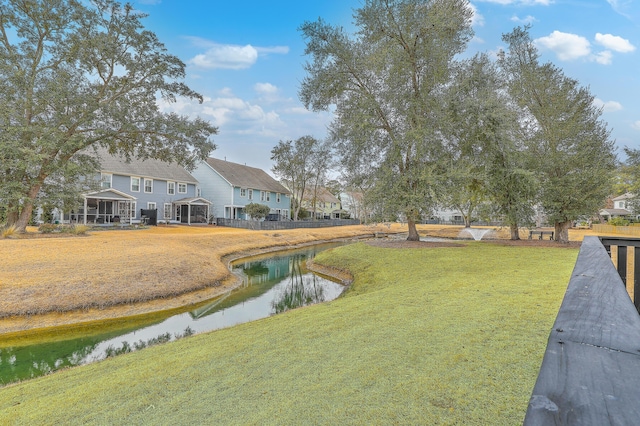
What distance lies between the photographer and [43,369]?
7.03 meters

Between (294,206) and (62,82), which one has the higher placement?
(62,82)

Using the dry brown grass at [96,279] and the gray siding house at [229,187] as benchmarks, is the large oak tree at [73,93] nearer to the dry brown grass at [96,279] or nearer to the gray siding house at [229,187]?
the dry brown grass at [96,279]

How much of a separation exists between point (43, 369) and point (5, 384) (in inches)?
32.0

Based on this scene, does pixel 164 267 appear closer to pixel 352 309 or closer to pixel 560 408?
pixel 352 309

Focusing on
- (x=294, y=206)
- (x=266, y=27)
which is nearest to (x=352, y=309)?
(x=266, y=27)

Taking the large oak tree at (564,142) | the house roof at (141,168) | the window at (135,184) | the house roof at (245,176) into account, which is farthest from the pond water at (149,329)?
the house roof at (245,176)

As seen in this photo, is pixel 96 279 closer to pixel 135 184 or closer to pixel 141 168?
pixel 135 184

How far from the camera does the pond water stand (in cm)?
745

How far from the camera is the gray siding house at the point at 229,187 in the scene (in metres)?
41.4

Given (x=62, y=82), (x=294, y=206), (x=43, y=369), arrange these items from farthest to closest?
(x=294, y=206) → (x=62, y=82) → (x=43, y=369)

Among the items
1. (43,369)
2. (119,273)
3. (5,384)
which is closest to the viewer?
(5,384)

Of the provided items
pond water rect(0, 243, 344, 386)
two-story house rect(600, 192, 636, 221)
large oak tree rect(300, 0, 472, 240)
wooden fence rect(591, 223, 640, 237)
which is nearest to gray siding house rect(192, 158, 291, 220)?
large oak tree rect(300, 0, 472, 240)

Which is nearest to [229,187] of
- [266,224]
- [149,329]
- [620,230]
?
[266,224]

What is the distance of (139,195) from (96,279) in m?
25.7
